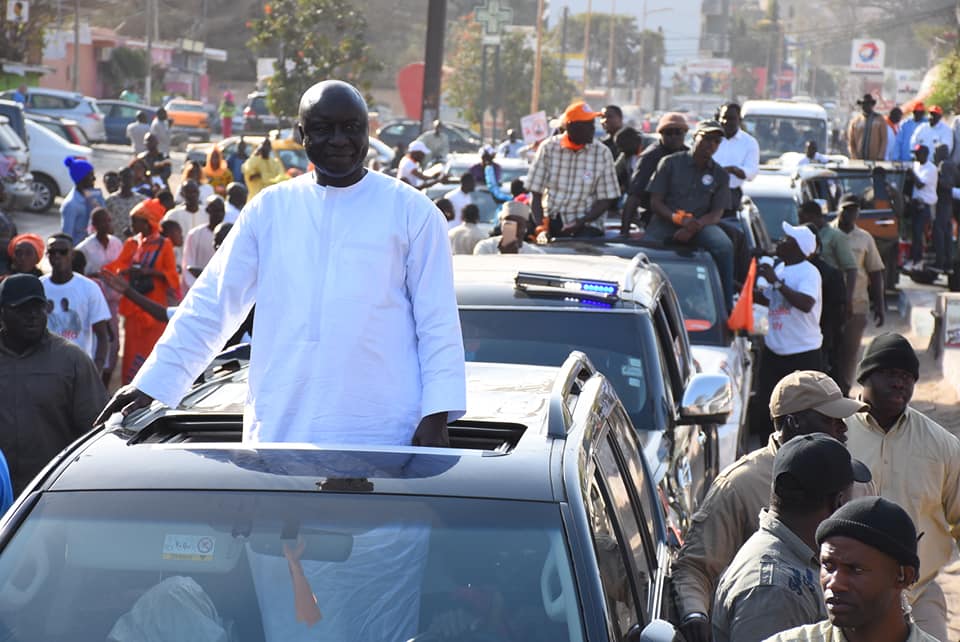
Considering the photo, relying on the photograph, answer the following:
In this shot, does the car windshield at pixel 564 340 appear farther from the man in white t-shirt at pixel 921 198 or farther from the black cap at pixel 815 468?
the man in white t-shirt at pixel 921 198

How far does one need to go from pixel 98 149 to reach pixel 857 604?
43.4 m

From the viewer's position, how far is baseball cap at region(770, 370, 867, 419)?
188 inches

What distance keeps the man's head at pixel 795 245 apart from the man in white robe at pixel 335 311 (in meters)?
7.43

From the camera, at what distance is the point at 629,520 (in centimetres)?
413

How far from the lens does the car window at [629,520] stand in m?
3.83

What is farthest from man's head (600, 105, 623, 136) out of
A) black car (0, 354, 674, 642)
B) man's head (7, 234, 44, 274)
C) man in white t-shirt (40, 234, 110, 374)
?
black car (0, 354, 674, 642)

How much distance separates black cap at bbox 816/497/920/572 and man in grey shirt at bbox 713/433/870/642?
0.52m

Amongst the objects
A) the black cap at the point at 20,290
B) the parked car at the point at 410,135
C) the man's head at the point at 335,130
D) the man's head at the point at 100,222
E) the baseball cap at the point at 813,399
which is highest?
the man's head at the point at 335,130

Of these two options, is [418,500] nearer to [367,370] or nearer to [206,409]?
[367,370]

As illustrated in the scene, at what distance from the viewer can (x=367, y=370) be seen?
383 cm

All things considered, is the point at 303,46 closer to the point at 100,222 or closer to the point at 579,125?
the point at 100,222

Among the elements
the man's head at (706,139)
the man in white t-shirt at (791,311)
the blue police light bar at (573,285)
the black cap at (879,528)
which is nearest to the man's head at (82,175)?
the man's head at (706,139)

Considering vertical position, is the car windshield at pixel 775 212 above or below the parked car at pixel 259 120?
above

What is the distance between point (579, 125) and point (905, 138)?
14.0m
